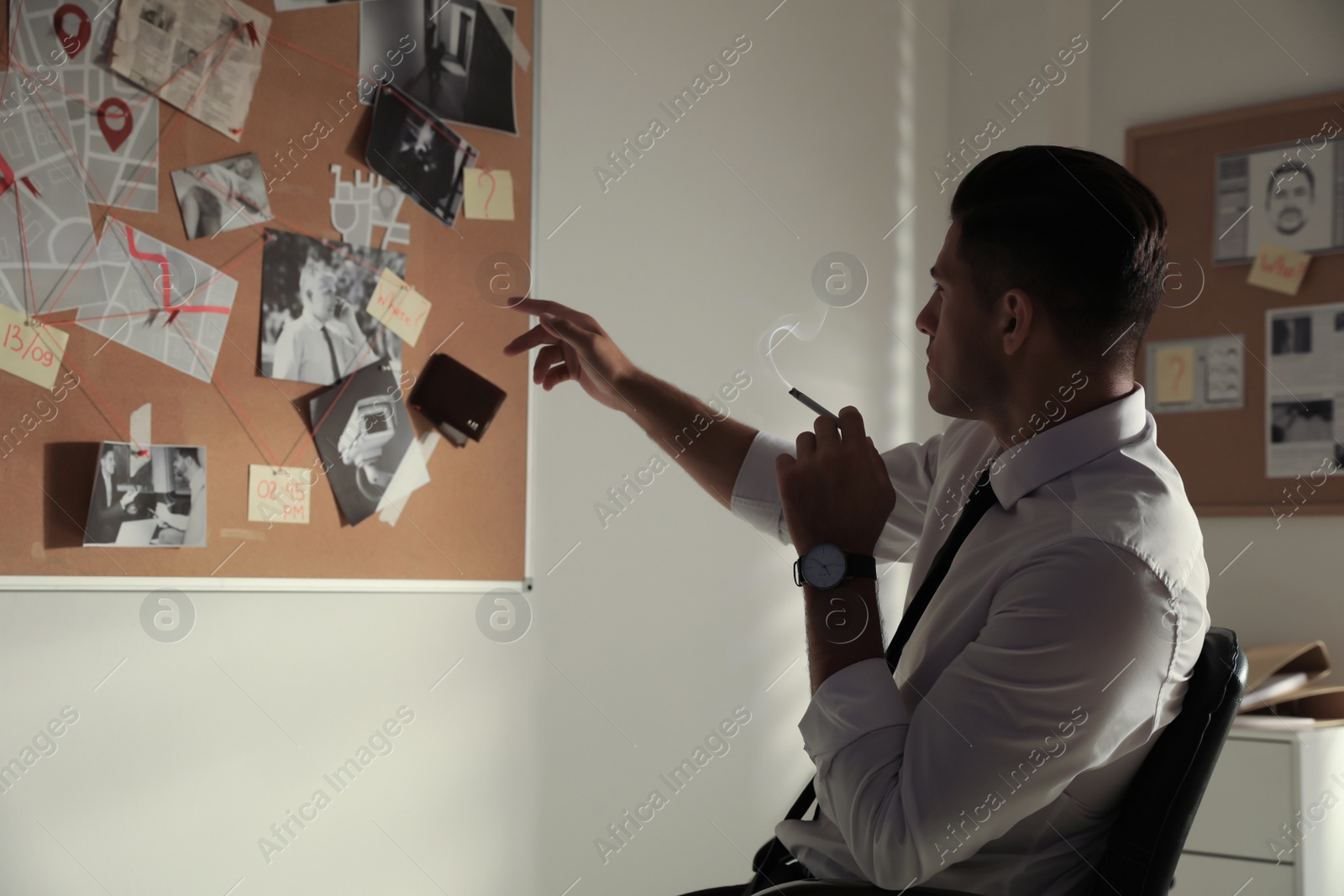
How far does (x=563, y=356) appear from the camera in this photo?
166cm

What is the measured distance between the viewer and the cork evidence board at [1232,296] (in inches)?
108

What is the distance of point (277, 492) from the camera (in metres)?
1.74

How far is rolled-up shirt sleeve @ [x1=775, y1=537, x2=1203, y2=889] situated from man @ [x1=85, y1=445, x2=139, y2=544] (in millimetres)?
1160

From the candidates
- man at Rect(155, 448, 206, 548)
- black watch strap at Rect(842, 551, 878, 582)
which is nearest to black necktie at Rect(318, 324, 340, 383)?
man at Rect(155, 448, 206, 548)

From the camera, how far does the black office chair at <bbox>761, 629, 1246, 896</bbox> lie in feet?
3.27

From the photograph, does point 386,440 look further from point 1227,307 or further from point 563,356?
point 1227,307

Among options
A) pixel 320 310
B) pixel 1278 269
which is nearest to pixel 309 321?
pixel 320 310

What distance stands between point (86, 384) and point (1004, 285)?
1314mm

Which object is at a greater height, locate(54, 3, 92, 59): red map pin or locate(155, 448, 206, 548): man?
locate(54, 3, 92, 59): red map pin

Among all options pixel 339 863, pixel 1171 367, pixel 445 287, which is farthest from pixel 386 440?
pixel 1171 367

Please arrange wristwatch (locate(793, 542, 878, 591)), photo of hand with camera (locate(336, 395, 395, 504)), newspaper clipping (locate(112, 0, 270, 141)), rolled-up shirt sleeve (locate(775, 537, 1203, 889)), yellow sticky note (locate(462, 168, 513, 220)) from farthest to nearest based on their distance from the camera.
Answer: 1. yellow sticky note (locate(462, 168, 513, 220))
2. photo of hand with camera (locate(336, 395, 395, 504))
3. newspaper clipping (locate(112, 0, 270, 141))
4. wristwatch (locate(793, 542, 878, 591))
5. rolled-up shirt sleeve (locate(775, 537, 1203, 889))

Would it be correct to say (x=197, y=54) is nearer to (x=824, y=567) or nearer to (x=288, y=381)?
(x=288, y=381)

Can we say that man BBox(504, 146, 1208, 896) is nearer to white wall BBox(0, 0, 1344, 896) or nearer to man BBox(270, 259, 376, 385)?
white wall BBox(0, 0, 1344, 896)

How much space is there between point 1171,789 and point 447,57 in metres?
1.70
